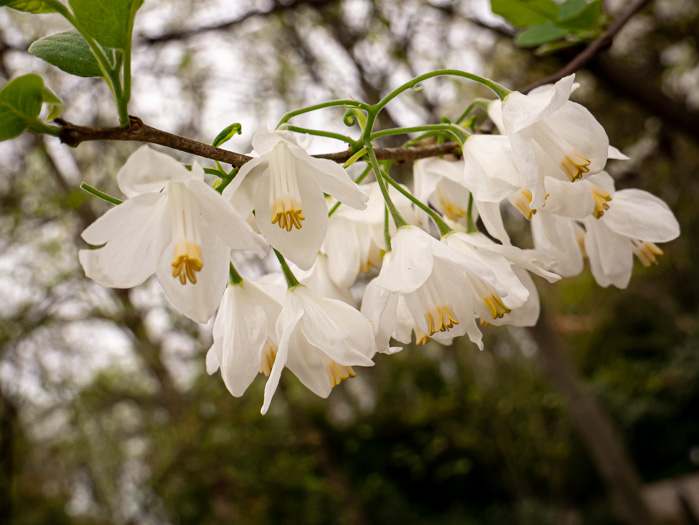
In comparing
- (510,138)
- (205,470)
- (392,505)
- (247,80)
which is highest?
(510,138)

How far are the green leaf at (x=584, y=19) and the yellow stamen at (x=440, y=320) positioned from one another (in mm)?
562

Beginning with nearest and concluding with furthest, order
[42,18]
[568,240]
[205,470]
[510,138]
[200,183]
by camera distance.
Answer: [200,183]
[510,138]
[568,240]
[205,470]
[42,18]

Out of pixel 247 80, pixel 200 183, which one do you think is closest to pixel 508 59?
pixel 247 80

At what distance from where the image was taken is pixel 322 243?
2.66 ft

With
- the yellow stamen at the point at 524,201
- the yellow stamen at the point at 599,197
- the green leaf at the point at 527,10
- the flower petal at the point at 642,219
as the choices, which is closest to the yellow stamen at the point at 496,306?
the yellow stamen at the point at 524,201

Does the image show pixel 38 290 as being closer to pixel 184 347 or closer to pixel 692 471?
pixel 184 347

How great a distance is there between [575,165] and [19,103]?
602 millimetres

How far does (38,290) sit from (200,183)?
540 cm

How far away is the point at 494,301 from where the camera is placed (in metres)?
0.78

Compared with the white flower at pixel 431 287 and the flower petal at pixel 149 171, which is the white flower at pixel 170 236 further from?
the white flower at pixel 431 287

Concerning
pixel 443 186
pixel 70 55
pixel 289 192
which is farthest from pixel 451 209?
pixel 70 55

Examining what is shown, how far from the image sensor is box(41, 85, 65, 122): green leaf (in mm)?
563

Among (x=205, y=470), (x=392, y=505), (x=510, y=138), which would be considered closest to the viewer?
(x=510, y=138)

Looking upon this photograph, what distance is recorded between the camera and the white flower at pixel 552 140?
0.71 metres
